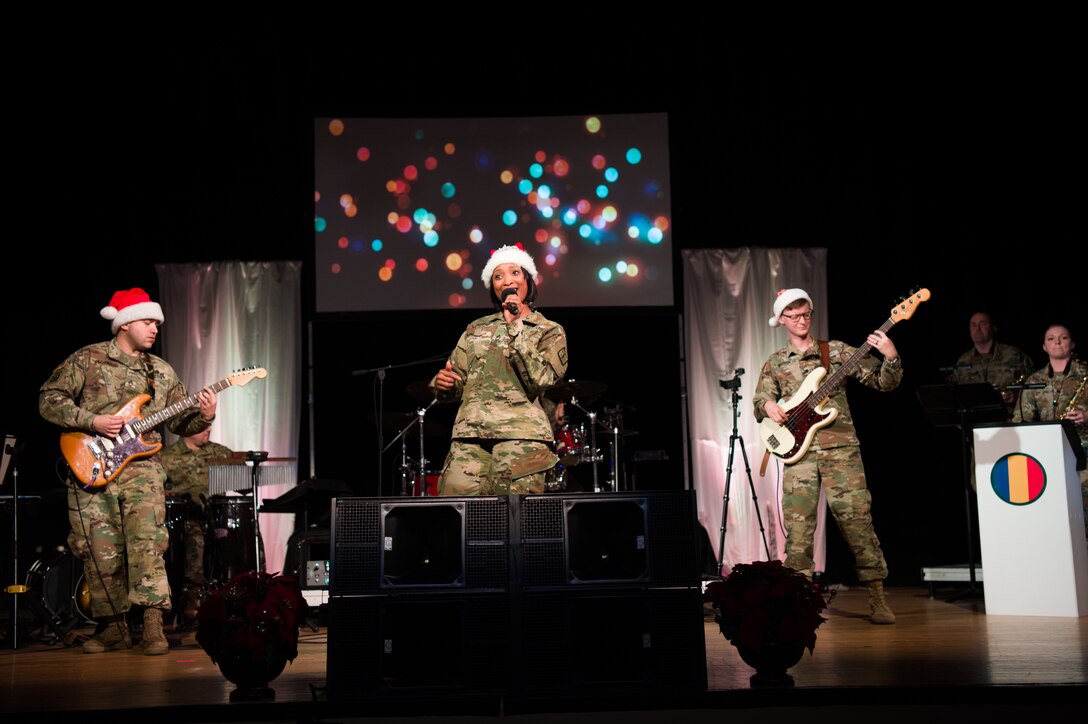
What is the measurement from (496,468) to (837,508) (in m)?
2.90

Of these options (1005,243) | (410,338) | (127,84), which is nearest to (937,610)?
(1005,243)

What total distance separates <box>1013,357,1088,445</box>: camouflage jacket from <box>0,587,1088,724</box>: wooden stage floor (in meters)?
2.79

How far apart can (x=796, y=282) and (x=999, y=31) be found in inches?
103

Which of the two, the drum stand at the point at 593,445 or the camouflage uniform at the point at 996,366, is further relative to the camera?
the camouflage uniform at the point at 996,366

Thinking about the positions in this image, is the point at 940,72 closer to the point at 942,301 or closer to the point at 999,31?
the point at 999,31

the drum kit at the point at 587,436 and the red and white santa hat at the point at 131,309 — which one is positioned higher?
the red and white santa hat at the point at 131,309

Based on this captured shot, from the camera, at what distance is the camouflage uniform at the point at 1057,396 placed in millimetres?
7559

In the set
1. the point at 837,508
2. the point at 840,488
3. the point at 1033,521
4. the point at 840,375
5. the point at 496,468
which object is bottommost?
the point at 1033,521

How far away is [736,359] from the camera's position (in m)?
9.30

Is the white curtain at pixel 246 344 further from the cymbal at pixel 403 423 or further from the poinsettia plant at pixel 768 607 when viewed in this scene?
the poinsettia plant at pixel 768 607

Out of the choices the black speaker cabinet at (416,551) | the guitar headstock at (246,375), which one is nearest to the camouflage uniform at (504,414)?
the black speaker cabinet at (416,551)

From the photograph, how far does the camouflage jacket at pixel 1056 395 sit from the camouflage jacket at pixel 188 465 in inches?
237

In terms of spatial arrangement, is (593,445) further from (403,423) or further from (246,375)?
(246,375)

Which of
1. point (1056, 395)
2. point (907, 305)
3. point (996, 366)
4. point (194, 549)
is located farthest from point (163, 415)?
point (996, 366)
